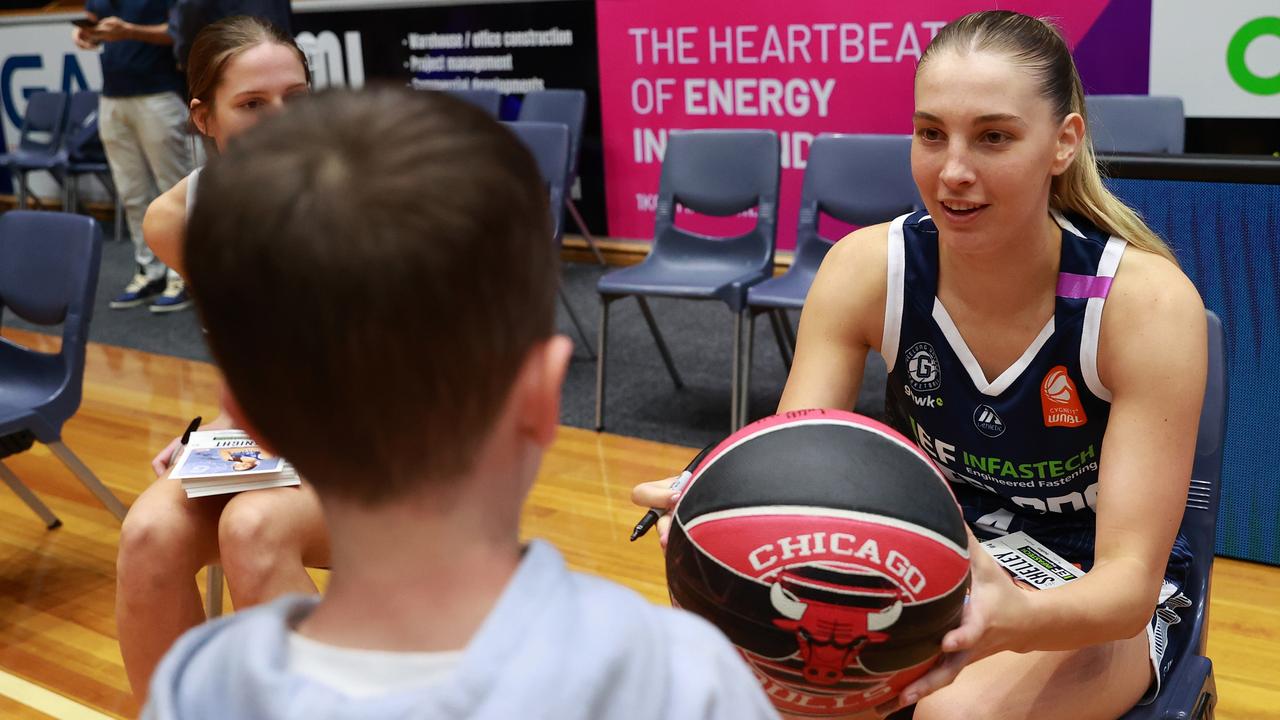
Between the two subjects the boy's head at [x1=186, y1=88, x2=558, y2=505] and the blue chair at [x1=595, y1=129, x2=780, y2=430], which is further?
the blue chair at [x1=595, y1=129, x2=780, y2=430]

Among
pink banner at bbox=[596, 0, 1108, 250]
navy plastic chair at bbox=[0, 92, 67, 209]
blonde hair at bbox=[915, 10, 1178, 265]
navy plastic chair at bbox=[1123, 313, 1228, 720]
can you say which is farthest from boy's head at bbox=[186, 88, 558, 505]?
navy plastic chair at bbox=[0, 92, 67, 209]

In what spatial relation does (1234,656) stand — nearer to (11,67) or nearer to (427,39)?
(427,39)

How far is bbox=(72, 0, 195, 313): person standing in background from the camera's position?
6.05m

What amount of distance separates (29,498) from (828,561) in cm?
315

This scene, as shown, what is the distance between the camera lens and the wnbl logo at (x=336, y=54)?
24.0 ft

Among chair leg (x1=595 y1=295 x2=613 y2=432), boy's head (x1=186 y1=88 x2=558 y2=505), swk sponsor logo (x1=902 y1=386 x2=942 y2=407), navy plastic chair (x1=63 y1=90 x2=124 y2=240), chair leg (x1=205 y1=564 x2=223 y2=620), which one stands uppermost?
boy's head (x1=186 y1=88 x2=558 y2=505)

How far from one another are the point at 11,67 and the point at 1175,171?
895cm

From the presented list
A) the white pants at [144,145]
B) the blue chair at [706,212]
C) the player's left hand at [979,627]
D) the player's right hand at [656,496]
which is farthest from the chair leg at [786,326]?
the white pants at [144,145]

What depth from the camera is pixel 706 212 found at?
4719 mm

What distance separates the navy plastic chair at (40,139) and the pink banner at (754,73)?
13.3 ft

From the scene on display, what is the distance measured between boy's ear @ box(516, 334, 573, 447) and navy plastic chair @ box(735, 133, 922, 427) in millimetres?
3225

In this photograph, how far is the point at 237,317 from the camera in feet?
2.27

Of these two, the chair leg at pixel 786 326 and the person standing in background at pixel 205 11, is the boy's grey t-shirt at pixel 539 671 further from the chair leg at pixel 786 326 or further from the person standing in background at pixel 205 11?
the person standing in background at pixel 205 11

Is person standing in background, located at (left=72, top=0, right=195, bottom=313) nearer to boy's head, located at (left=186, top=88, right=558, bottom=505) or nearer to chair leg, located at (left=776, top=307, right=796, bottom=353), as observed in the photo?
chair leg, located at (left=776, top=307, right=796, bottom=353)
